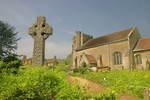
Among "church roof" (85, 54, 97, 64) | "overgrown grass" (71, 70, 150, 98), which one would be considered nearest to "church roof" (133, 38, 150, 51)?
"church roof" (85, 54, 97, 64)

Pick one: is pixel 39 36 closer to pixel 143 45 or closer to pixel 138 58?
pixel 138 58

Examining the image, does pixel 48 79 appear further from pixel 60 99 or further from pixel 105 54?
pixel 105 54

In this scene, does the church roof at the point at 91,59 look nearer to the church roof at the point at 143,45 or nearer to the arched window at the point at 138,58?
the arched window at the point at 138,58

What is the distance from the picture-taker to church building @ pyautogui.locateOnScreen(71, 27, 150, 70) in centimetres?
3344

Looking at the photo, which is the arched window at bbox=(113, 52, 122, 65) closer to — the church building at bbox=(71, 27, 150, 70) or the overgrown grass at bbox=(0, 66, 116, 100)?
the church building at bbox=(71, 27, 150, 70)

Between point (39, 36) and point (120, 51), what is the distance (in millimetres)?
30094

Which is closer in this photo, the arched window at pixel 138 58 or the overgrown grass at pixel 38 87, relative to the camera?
the overgrown grass at pixel 38 87

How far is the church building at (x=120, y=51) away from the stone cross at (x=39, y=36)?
25593mm

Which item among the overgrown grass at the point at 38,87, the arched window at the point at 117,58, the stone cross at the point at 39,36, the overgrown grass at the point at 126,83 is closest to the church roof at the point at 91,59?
the arched window at the point at 117,58

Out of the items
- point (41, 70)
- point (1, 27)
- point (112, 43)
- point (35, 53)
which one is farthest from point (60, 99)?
point (112, 43)

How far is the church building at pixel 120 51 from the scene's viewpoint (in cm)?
3344

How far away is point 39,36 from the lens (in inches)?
343

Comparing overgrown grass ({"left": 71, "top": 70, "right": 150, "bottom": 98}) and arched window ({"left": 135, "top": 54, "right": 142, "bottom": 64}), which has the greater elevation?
arched window ({"left": 135, "top": 54, "right": 142, "bottom": 64})

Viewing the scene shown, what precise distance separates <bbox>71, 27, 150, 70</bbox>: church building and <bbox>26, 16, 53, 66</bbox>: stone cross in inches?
1008
